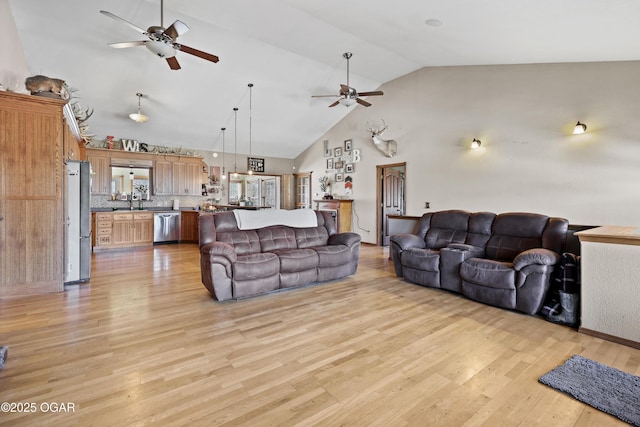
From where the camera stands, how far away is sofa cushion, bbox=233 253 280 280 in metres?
3.39

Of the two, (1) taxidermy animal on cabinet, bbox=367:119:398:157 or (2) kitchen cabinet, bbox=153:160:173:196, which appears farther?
(2) kitchen cabinet, bbox=153:160:173:196

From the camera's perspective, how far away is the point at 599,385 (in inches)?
73.7

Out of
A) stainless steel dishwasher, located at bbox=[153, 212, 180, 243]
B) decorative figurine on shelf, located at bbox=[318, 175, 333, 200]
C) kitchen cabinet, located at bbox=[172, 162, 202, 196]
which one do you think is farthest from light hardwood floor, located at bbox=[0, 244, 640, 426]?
decorative figurine on shelf, located at bbox=[318, 175, 333, 200]

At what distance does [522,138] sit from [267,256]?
4.50 metres

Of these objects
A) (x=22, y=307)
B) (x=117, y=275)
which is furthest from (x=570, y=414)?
(x=117, y=275)

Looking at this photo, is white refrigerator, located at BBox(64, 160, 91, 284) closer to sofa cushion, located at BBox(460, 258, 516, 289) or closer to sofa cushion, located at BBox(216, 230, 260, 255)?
sofa cushion, located at BBox(216, 230, 260, 255)

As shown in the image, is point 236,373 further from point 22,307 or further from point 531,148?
point 531,148

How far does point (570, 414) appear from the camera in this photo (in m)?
1.64

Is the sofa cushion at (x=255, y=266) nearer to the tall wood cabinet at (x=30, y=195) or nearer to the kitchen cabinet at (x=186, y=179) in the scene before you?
the tall wood cabinet at (x=30, y=195)

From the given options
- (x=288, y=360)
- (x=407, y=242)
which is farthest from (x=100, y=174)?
(x=288, y=360)

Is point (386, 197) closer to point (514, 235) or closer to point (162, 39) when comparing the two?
point (514, 235)

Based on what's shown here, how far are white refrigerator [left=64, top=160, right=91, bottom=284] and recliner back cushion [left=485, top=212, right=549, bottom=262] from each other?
17.9ft

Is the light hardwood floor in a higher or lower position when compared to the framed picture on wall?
lower

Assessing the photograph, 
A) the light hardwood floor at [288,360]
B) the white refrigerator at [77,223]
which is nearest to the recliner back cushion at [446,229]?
the light hardwood floor at [288,360]
